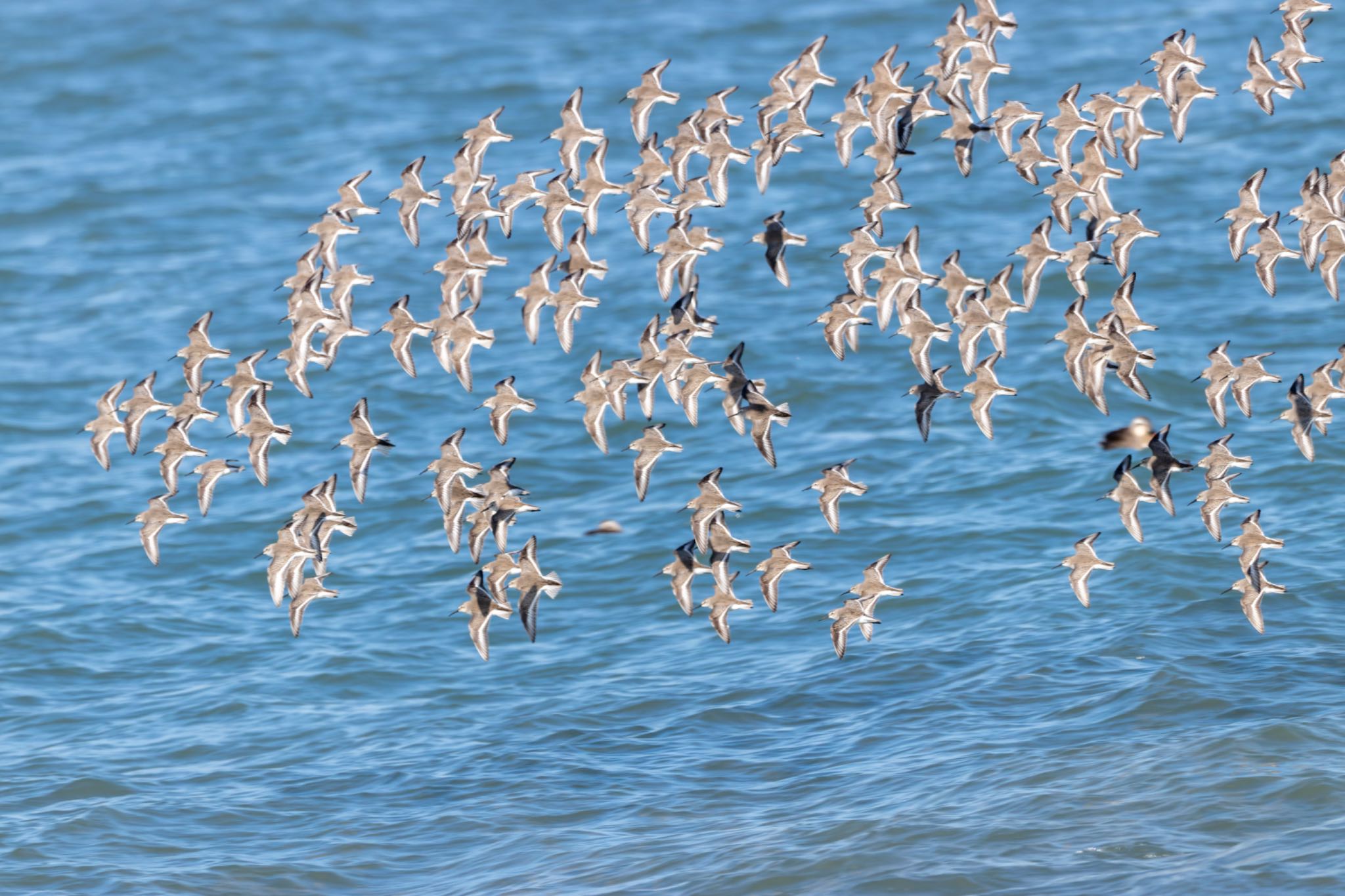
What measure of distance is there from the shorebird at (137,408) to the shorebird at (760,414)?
18.6 feet

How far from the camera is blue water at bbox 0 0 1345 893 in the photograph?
18781 mm

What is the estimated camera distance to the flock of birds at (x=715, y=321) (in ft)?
58.0


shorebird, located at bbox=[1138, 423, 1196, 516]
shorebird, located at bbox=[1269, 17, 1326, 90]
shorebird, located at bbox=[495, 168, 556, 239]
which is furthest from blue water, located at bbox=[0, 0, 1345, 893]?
shorebird, located at bbox=[1269, 17, 1326, 90]

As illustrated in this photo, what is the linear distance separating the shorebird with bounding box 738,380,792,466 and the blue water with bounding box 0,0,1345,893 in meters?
3.81

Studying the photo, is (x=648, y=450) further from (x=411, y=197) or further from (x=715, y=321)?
(x=411, y=197)

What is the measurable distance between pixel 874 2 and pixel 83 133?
66.8 ft

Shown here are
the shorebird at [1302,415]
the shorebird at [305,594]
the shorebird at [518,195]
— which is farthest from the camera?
the shorebird at [305,594]

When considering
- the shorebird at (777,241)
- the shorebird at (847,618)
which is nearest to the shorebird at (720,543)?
the shorebird at (847,618)

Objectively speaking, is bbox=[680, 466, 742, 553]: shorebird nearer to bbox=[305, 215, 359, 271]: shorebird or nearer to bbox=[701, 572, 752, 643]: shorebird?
bbox=[701, 572, 752, 643]: shorebird

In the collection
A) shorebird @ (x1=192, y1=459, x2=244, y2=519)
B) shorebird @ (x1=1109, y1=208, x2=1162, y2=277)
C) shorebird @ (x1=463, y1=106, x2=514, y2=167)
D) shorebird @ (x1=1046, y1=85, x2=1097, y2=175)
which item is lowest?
shorebird @ (x1=192, y1=459, x2=244, y2=519)

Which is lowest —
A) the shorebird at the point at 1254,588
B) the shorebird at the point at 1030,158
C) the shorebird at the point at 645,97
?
the shorebird at the point at 1254,588

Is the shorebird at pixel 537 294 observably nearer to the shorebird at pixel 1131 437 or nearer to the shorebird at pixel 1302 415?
the shorebird at pixel 1302 415

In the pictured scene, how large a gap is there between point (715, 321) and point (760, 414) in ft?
4.16

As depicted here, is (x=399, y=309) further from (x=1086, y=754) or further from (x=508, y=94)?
(x=508, y=94)
